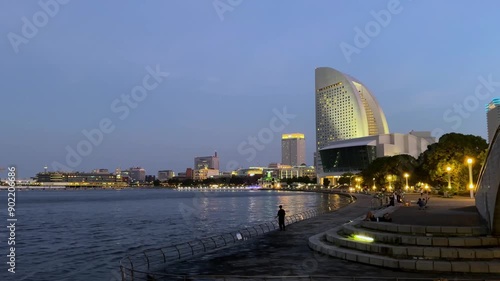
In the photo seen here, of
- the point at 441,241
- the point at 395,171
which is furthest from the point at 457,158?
the point at 441,241

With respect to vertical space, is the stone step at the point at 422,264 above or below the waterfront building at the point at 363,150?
below

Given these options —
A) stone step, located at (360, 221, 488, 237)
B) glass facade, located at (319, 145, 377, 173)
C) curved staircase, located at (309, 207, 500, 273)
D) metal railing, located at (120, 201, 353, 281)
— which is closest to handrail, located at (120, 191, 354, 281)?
metal railing, located at (120, 201, 353, 281)

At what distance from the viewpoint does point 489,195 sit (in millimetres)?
15719

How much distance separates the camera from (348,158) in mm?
180625

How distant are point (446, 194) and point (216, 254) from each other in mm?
41310

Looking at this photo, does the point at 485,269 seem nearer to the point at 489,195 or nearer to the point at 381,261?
the point at 381,261

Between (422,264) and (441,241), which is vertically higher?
(441,241)

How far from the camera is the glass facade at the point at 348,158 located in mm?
173125

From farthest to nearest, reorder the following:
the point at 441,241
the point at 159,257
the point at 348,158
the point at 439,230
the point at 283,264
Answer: the point at 348,158 < the point at 159,257 < the point at 439,230 < the point at 283,264 < the point at 441,241

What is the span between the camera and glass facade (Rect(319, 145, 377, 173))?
568 ft

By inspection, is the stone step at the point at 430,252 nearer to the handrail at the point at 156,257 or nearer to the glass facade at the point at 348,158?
the handrail at the point at 156,257

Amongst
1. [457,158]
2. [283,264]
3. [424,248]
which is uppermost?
[457,158]

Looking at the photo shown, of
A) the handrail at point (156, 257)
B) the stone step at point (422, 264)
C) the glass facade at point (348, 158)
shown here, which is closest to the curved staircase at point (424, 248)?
the stone step at point (422, 264)

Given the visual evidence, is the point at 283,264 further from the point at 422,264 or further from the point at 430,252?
the point at 430,252
